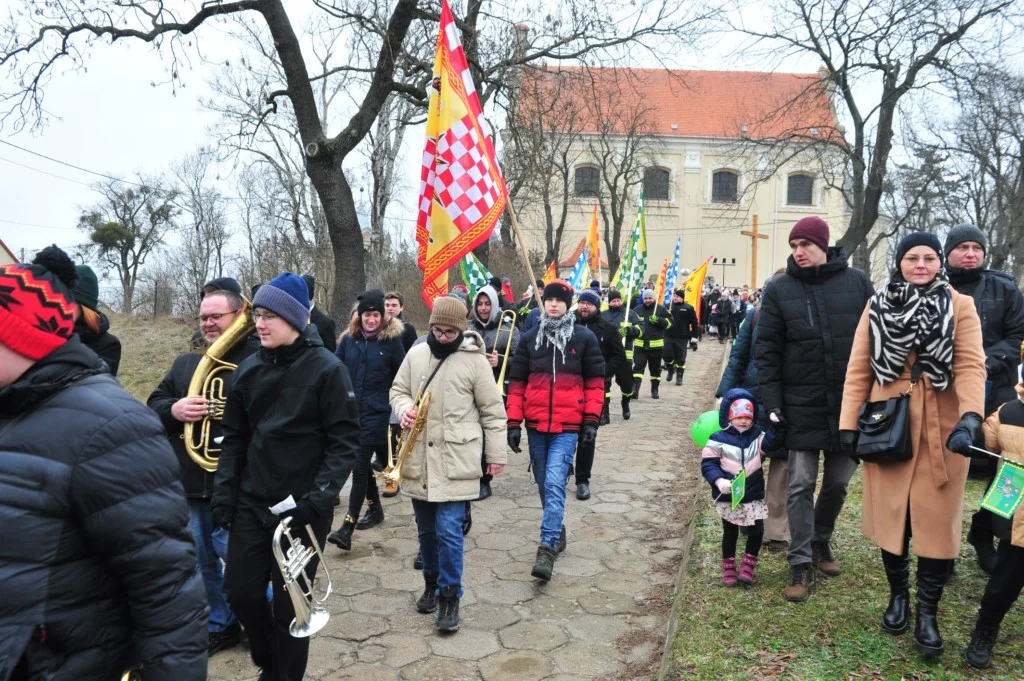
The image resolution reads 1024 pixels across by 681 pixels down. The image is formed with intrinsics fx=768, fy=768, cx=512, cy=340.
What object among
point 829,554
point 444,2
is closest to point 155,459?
point 829,554

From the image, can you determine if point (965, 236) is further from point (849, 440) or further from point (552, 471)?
point (552, 471)

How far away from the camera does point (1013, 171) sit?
2412cm

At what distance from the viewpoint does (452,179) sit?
235 inches

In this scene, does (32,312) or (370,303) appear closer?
(32,312)

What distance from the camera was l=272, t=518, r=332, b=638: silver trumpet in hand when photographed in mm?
2938

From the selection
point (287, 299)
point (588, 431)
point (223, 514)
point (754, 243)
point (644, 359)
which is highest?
point (754, 243)

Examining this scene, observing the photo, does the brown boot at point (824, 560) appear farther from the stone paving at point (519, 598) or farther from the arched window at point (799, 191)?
the arched window at point (799, 191)

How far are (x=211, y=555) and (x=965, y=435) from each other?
3867mm

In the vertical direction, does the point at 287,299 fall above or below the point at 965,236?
below

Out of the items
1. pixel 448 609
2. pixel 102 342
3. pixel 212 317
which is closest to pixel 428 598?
pixel 448 609

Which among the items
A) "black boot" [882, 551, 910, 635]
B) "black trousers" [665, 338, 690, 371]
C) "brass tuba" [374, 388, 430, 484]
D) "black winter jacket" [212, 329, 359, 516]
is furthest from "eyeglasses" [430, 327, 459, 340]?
"black trousers" [665, 338, 690, 371]

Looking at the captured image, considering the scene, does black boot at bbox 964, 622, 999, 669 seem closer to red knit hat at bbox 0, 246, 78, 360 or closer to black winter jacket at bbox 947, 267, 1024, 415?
black winter jacket at bbox 947, 267, 1024, 415

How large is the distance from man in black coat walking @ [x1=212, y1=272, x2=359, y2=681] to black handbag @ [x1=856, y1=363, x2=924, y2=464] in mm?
2547

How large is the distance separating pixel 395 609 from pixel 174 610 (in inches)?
123
